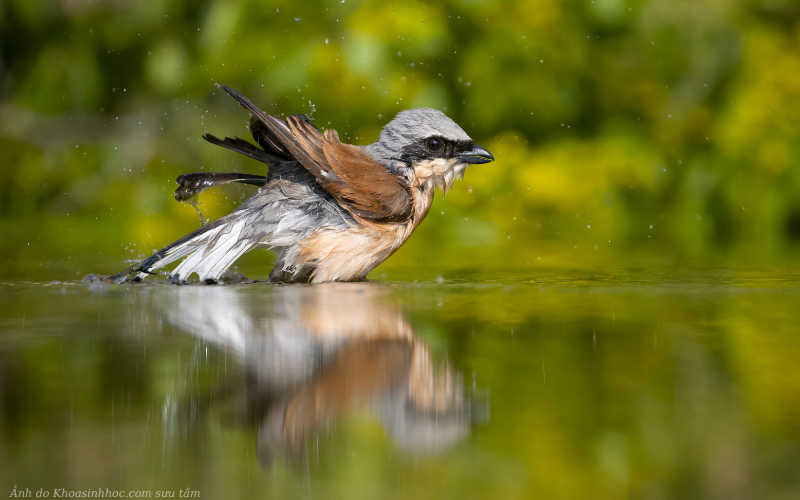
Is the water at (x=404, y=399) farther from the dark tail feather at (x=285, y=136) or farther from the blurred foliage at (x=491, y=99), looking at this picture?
the blurred foliage at (x=491, y=99)

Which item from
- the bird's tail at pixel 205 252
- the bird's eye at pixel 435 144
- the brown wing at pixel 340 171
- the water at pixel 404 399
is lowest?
the water at pixel 404 399

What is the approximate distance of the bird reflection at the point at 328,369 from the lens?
1825mm

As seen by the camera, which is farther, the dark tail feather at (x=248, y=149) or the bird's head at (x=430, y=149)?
the bird's head at (x=430, y=149)

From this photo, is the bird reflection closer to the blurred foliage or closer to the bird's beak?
the bird's beak

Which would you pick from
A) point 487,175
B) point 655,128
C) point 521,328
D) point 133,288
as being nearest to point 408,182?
point 133,288

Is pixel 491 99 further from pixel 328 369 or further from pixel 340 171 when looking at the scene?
pixel 328 369

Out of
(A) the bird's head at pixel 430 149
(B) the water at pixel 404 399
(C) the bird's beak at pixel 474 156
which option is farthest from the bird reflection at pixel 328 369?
(C) the bird's beak at pixel 474 156

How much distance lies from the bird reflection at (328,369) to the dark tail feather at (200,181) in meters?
1.34

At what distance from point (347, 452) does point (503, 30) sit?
652cm

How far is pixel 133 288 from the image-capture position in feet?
13.9

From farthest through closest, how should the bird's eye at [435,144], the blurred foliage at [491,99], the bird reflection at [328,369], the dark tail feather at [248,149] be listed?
the blurred foliage at [491,99] < the bird's eye at [435,144] < the dark tail feather at [248,149] < the bird reflection at [328,369]

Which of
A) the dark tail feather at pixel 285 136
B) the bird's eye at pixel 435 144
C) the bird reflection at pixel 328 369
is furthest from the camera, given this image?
the bird's eye at pixel 435 144

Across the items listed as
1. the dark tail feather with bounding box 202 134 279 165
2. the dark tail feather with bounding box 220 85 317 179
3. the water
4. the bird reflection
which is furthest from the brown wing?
the water

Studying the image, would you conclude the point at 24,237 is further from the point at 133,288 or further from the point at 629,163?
the point at 629,163
